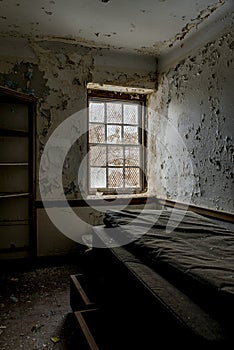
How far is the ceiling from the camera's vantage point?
2473 mm

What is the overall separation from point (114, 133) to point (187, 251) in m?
2.68

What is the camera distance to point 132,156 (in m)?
3.91

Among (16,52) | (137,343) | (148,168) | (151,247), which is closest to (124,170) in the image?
(148,168)

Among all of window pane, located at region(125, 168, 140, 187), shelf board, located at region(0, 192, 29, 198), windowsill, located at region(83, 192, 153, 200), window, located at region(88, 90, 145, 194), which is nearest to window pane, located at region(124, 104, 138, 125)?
window, located at region(88, 90, 145, 194)

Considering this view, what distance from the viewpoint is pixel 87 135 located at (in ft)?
11.5

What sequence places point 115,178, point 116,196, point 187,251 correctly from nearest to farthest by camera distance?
point 187,251
point 116,196
point 115,178

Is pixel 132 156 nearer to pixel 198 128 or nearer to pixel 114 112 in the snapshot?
pixel 114 112

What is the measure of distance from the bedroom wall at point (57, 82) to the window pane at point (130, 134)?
60 cm

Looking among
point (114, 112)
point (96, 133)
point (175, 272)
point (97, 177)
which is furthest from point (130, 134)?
point (175, 272)

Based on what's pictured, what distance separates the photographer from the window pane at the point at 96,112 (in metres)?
3.71

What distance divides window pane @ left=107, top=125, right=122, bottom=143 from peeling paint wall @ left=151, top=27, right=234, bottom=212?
47 cm

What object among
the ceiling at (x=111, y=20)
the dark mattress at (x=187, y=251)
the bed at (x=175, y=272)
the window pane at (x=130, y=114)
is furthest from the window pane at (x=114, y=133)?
the bed at (x=175, y=272)

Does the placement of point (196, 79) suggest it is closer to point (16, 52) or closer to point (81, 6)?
point (81, 6)

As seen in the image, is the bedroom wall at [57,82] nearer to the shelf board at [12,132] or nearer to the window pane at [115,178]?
the shelf board at [12,132]
